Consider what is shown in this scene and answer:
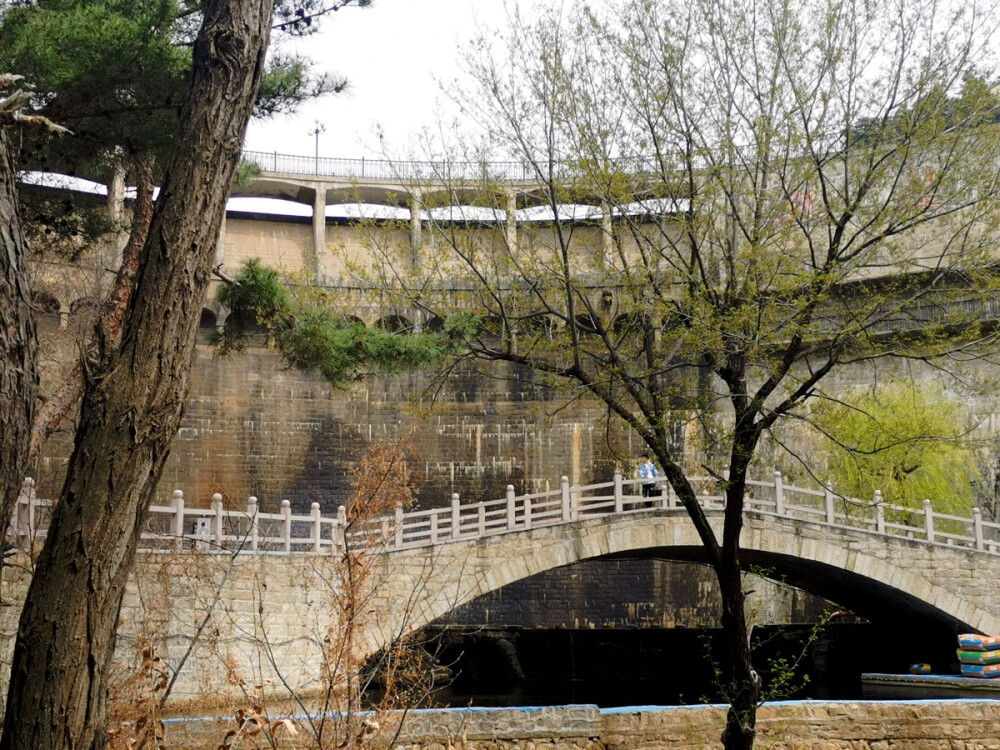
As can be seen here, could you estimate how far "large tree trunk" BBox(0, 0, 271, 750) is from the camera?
375 cm

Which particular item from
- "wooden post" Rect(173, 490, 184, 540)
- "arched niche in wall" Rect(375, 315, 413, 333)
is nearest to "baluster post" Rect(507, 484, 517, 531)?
"arched niche in wall" Rect(375, 315, 413, 333)

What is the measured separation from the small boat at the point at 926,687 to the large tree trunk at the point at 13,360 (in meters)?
14.1

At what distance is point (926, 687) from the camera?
16484 millimetres

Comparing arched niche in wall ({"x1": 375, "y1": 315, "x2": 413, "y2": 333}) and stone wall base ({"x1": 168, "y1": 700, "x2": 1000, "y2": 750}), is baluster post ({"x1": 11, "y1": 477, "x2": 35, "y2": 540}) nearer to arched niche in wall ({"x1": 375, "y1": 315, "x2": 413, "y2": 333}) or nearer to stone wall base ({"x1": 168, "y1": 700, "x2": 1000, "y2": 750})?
arched niche in wall ({"x1": 375, "y1": 315, "x2": 413, "y2": 333})

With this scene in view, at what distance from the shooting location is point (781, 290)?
8477 mm

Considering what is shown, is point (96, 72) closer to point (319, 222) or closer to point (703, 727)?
point (703, 727)

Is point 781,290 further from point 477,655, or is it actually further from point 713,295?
point 477,655

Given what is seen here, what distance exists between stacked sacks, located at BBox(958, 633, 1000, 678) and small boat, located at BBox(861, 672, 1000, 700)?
0.26 meters

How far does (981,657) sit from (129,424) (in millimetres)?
15593

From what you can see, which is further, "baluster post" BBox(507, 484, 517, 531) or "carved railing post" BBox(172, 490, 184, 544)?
"baluster post" BBox(507, 484, 517, 531)

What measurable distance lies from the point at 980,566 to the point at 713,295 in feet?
37.5

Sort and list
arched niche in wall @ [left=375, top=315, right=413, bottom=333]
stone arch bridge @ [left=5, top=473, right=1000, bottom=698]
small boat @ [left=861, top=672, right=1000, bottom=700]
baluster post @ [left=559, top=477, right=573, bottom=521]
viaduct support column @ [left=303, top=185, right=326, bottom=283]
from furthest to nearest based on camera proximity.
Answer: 1. viaduct support column @ [left=303, top=185, right=326, bottom=283]
2. baluster post @ [left=559, top=477, right=573, bottom=521]
3. small boat @ [left=861, top=672, right=1000, bottom=700]
4. stone arch bridge @ [left=5, top=473, right=1000, bottom=698]
5. arched niche in wall @ [left=375, top=315, right=413, bottom=333]

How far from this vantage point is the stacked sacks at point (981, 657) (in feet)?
53.9

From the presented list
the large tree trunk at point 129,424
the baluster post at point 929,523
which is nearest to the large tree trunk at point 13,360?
the large tree trunk at point 129,424
